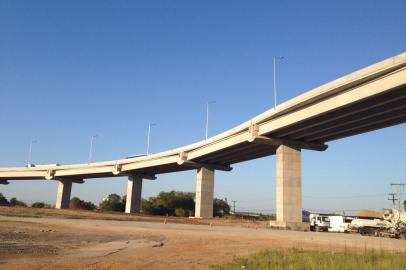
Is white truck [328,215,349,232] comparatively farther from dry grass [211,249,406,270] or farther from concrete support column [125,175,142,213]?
concrete support column [125,175,142,213]

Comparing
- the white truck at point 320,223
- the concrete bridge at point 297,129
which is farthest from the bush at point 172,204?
the white truck at point 320,223

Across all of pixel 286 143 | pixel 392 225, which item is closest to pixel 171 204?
pixel 286 143

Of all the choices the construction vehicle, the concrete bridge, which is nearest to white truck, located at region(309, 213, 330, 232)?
the concrete bridge

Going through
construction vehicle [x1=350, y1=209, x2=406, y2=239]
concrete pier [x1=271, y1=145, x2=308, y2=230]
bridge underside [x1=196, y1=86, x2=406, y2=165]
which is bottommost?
construction vehicle [x1=350, y1=209, x2=406, y2=239]

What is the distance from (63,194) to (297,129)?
8305 cm

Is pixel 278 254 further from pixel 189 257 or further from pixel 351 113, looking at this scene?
pixel 351 113

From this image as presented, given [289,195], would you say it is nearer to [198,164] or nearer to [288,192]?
[288,192]

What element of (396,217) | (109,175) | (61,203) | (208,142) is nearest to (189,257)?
(396,217)

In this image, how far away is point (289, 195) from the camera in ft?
161

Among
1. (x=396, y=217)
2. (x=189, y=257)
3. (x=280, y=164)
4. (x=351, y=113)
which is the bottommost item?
(x=189, y=257)

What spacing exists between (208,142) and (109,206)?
64.5 m

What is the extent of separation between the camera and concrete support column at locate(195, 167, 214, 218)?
2849 inches

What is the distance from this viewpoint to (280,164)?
166 feet

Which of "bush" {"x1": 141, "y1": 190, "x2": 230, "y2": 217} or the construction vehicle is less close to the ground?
"bush" {"x1": 141, "y1": 190, "x2": 230, "y2": 217}
